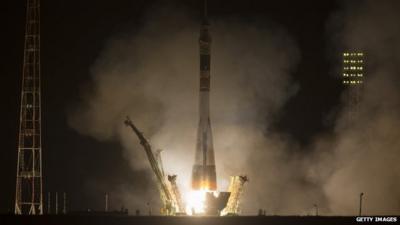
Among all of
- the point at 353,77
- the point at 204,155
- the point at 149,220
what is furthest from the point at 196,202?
the point at 353,77

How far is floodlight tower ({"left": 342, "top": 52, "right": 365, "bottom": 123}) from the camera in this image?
271 feet

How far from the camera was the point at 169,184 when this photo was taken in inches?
2734

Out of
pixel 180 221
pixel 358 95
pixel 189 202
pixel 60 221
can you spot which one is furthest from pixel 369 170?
pixel 60 221

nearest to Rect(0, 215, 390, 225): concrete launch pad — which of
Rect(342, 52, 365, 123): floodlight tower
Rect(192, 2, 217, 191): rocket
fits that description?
Rect(192, 2, 217, 191): rocket

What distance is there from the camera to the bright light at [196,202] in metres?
66.7

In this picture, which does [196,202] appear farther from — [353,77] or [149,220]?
[353,77]

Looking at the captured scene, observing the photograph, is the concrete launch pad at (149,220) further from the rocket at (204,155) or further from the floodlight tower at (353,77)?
the floodlight tower at (353,77)

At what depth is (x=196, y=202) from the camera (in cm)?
6744

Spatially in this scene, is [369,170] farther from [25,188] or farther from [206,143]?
[25,188]

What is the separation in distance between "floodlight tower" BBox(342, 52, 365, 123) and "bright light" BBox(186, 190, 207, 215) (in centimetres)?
1755

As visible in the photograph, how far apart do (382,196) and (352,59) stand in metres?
15.3

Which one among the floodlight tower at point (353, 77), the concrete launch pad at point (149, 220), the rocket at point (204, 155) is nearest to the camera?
the concrete launch pad at point (149, 220)

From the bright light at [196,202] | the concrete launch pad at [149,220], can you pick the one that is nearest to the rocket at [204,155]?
the bright light at [196,202]

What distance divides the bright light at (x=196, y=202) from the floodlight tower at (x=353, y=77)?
17553 mm
